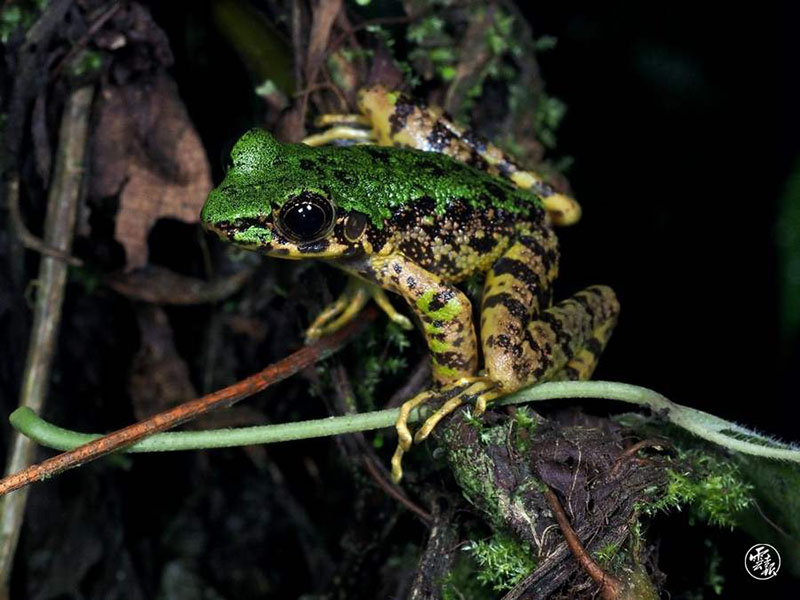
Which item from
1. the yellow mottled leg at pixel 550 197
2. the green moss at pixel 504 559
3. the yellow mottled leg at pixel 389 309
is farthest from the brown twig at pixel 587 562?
the yellow mottled leg at pixel 550 197

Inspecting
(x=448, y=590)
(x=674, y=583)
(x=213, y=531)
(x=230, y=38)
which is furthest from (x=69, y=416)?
(x=674, y=583)

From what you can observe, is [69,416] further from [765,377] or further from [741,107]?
[741,107]

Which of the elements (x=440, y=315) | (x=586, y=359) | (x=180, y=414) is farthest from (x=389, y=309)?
(x=180, y=414)

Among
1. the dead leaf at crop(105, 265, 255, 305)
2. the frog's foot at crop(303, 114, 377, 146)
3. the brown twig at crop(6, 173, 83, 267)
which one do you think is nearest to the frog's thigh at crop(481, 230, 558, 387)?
the frog's foot at crop(303, 114, 377, 146)

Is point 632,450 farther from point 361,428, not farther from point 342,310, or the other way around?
point 342,310

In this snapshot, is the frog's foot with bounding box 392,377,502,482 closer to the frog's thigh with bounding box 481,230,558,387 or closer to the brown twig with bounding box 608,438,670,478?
the frog's thigh with bounding box 481,230,558,387

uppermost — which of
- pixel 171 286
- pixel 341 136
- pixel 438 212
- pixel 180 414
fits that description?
pixel 341 136

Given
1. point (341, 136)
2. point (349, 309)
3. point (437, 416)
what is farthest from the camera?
point (341, 136)
